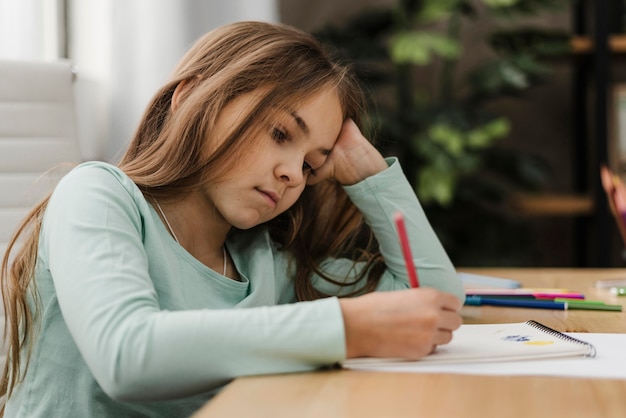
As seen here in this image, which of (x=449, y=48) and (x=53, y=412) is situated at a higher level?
(x=449, y=48)

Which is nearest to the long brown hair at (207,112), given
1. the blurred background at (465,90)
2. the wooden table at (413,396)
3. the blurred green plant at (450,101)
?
the wooden table at (413,396)

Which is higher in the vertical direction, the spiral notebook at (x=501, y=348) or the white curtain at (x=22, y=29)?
the white curtain at (x=22, y=29)

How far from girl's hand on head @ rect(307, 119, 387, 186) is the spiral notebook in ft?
0.97

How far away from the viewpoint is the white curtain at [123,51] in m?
1.92

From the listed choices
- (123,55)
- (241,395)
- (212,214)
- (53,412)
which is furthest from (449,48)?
(241,395)

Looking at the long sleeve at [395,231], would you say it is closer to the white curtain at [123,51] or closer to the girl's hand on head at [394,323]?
the girl's hand on head at [394,323]

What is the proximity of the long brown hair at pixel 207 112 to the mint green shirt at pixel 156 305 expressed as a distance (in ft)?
0.14

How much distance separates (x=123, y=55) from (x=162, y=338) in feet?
4.55

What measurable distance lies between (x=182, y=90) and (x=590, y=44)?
73.4 inches

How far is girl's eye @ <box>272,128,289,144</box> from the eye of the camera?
949 mm

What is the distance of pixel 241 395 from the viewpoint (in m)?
0.62

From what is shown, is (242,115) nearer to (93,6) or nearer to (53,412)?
(53,412)

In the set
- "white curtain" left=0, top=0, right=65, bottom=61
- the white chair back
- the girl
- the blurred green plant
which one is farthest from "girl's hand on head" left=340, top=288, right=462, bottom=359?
the blurred green plant

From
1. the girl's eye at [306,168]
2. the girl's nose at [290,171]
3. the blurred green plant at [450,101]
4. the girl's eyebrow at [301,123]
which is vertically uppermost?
the girl's eyebrow at [301,123]
